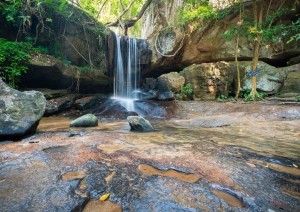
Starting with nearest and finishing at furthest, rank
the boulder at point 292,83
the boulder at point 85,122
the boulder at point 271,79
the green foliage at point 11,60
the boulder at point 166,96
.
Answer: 1. the boulder at point 85,122
2. the green foliage at point 11,60
3. the boulder at point 292,83
4. the boulder at point 166,96
5. the boulder at point 271,79

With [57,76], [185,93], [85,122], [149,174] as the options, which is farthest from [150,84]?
[149,174]

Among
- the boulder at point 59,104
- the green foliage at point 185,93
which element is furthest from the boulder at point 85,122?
the green foliage at point 185,93

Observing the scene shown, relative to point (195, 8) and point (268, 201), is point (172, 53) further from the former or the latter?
point (268, 201)

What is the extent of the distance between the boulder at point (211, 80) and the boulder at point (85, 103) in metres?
4.85

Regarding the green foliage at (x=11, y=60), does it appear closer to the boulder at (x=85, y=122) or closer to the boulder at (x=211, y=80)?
the boulder at (x=85, y=122)

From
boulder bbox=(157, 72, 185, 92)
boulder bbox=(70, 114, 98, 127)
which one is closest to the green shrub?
boulder bbox=(70, 114, 98, 127)

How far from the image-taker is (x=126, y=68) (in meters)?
11.4

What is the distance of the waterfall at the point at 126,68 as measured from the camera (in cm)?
1093

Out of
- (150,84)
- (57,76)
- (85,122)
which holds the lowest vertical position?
(85,122)

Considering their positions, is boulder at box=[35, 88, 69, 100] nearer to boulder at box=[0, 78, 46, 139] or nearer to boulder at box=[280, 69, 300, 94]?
boulder at box=[0, 78, 46, 139]

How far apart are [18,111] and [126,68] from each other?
26.6ft

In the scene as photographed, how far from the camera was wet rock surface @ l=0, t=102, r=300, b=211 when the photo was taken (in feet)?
5.24

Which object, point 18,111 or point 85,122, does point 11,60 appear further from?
point 18,111

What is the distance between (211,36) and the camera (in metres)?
11.4
